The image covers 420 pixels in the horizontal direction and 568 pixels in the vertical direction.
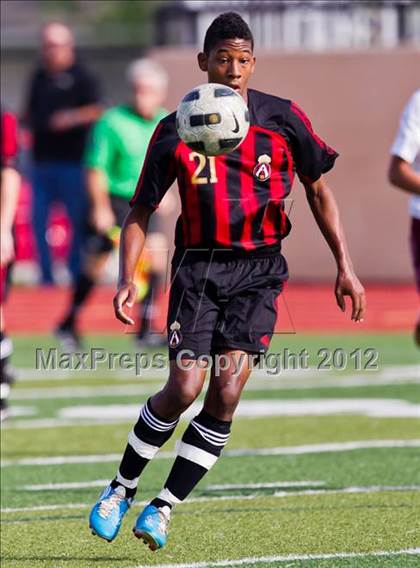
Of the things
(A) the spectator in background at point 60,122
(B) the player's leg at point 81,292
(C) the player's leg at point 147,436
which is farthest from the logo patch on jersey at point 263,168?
(A) the spectator in background at point 60,122

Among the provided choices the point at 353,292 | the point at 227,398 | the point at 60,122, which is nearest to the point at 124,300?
the point at 227,398

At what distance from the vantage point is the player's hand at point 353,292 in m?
5.80

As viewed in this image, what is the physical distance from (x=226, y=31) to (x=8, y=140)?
3.34 m

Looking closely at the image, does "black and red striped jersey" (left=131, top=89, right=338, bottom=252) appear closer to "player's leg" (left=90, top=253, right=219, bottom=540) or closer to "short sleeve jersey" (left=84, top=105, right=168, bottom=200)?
"player's leg" (left=90, top=253, right=219, bottom=540)

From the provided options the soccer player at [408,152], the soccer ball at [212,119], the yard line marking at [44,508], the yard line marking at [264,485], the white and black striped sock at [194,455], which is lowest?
the yard line marking at [264,485]

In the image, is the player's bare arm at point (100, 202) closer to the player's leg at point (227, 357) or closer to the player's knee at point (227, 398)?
the player's leg at point (227, 357)

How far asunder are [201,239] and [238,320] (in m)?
0.35

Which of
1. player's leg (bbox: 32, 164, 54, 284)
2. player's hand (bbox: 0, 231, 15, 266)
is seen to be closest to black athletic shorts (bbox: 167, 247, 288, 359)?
player's hand (bbox: 0, 231, 15, 266)

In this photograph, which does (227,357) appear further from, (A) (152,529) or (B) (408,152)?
(B) (408,152)

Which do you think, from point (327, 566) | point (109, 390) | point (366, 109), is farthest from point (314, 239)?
point (327, 566)

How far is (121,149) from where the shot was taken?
12.6 metres

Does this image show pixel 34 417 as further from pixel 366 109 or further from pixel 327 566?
pixel 366 109

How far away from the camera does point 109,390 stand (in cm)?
1100

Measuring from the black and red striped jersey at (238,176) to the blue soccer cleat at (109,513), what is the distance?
1.01 m
